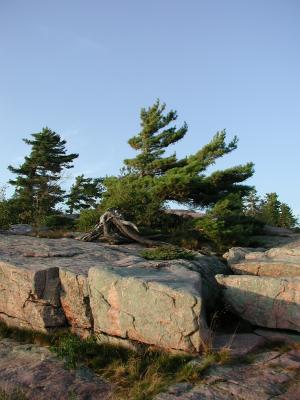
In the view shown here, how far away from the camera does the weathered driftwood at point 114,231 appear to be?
15102 mm

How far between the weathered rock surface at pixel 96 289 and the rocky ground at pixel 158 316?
2cm

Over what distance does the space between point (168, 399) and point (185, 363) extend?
1221 millimetres

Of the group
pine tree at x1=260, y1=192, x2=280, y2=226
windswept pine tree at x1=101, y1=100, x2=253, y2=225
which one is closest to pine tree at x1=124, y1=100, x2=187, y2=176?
windswept pine tree at x1=101, y1=100, x2=253, y2=225

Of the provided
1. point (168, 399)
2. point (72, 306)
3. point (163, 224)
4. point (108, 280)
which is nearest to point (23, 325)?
point (72, 306)

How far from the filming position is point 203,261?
1178 centimetres

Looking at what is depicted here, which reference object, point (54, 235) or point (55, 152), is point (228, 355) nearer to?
point (54, 235)

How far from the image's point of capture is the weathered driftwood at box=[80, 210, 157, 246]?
15.1 m

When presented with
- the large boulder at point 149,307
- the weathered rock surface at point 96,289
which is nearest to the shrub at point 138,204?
the weathered rock surface at point 96,289

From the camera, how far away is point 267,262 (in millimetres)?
11320

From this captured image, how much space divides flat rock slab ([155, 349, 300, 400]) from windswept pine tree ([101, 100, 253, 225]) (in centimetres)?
1079

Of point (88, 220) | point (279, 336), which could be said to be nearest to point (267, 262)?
point (279, 336)

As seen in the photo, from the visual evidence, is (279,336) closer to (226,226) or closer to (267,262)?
(267,262)

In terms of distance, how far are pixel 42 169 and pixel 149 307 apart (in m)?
29.7

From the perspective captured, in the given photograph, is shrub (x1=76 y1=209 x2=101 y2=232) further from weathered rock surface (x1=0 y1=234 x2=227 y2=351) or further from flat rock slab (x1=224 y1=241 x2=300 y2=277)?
flat rock slab (x1=224 y1=241 x2=300 y2=277)
